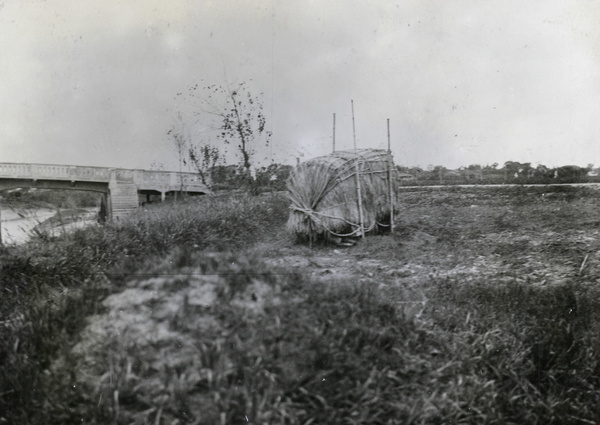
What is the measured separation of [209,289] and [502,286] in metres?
3.80

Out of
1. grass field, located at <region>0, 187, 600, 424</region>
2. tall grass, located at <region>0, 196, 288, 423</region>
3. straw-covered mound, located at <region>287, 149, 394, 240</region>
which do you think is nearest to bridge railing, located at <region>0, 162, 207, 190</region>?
straw-covered mound, located at <region>287, 149, 394, 240</region>

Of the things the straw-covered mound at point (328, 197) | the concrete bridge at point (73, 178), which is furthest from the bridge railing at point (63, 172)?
the straw-covered mound at point (328, 197)

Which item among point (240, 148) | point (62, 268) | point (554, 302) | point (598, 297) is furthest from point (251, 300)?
point (240, 148)

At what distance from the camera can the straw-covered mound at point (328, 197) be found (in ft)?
28.5

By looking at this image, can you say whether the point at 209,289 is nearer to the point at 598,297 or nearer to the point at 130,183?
the point at 598,297

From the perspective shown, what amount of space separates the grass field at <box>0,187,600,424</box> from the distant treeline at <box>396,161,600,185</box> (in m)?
6.60

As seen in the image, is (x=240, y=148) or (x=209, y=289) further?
(x=240, y=148)

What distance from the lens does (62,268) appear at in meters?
5.39

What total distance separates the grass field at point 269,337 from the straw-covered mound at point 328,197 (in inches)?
87.8

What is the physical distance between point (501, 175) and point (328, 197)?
35.4 feet

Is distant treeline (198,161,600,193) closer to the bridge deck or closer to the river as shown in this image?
the river

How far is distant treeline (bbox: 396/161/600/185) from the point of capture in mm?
12353

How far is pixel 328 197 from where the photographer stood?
28.7ft

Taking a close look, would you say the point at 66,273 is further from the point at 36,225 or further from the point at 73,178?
the point at 73,178
